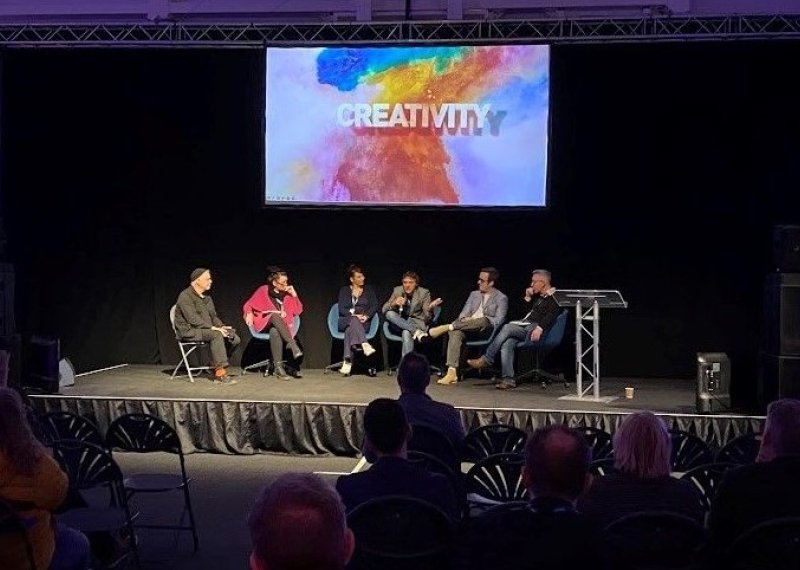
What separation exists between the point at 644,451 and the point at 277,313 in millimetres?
6980

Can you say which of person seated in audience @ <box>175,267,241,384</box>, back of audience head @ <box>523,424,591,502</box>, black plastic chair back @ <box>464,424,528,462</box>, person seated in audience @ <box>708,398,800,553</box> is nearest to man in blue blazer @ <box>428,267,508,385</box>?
person seated in audience @ <box>175,267,241,384</box>

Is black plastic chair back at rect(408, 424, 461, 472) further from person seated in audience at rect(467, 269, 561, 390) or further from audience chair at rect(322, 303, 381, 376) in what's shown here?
audience chair at rect(322, 303, 381, 376)

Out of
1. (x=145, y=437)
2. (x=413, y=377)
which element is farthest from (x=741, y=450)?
(x=145, y=437)

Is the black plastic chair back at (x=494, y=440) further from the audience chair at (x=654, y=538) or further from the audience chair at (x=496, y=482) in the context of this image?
the audience chair at (x=654, y=538)

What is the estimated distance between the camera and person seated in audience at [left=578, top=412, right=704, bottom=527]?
3.55m

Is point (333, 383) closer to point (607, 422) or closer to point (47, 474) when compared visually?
point (607, 422)

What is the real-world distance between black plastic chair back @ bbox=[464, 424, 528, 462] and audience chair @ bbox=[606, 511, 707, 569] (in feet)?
7.53

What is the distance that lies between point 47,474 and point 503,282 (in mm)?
7905

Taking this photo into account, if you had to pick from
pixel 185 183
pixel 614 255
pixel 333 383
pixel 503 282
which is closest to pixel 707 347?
pixel 614 255

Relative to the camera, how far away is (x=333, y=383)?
9.85 meters

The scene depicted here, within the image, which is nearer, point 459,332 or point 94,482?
point 94,482

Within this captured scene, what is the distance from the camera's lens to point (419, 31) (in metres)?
10.7

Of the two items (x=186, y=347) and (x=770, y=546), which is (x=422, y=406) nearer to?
(x=770, y=546)

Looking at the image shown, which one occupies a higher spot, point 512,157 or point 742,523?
point 512,157
